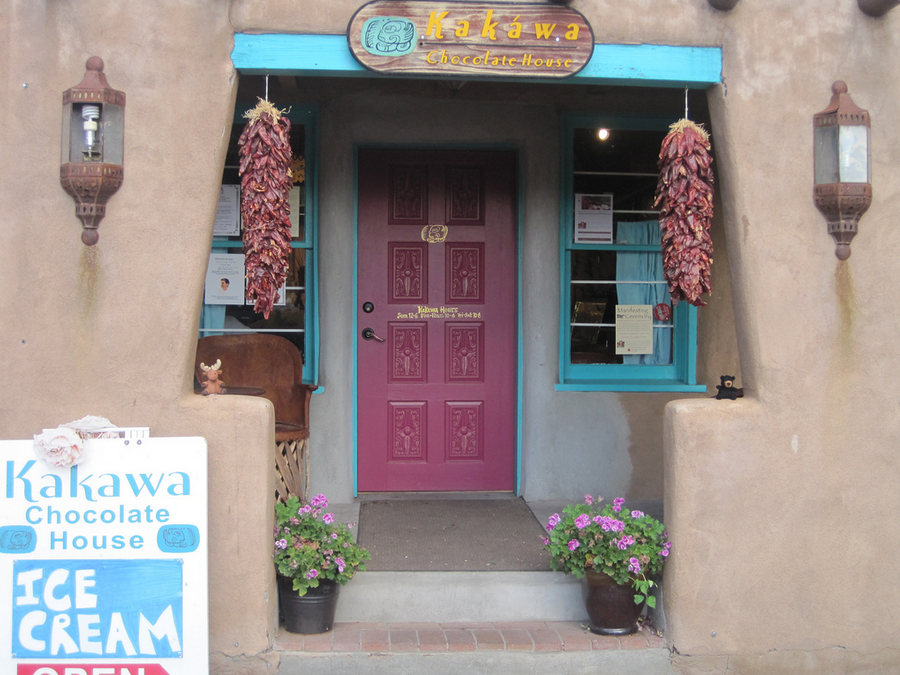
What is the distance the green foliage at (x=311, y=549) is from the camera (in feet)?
11.9

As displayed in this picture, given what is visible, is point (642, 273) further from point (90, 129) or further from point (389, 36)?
point (90, 129)

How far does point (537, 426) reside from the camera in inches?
214

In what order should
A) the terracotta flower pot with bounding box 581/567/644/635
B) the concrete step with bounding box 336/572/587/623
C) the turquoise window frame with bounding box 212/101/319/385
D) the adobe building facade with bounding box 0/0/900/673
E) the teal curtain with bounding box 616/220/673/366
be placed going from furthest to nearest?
1. the teal curtain with bounding box 616/220/673/366
2. the turquoise window frame with bounding box 212/101/319/385
3. the concrete step with bounding box 336/572/587/623
4. the terracotta flower pot with bounding box 581/567/644/635
5. the adobe building facade with bounding box 0/0/900/673

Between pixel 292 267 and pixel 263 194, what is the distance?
5.92 ft

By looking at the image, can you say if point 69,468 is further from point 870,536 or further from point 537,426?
point 870,536

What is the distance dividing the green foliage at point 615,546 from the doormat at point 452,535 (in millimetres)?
377

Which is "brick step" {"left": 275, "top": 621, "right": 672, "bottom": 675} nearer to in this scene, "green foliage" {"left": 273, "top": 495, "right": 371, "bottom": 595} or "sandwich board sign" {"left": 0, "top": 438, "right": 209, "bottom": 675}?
"green foliage" {"left": 273, "top": 495, "right": 371, "bottom": 595}

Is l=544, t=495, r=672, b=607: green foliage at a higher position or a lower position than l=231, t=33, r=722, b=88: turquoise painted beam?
lower

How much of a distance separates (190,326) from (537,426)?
8.79ft

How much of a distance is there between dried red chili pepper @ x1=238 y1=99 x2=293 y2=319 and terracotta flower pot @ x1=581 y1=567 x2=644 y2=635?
2.06 metres

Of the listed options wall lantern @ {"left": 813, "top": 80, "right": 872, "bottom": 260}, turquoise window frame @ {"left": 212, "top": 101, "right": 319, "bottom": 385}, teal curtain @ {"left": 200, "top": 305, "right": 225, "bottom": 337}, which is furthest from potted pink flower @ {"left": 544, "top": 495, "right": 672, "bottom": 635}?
teal curtain @ {"left": 200, "top": 305, "right": 225, "bottom": 337}

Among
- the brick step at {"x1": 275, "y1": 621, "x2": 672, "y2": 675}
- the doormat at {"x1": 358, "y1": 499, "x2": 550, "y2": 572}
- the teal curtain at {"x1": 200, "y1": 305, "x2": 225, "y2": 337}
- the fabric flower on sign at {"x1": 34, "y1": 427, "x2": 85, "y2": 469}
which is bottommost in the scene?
the brick step at {"x1": 275, "y1": 621, "x2": 672, "y2": 675}

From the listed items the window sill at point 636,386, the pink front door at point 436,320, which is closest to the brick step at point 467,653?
the pink front door at point 436,320

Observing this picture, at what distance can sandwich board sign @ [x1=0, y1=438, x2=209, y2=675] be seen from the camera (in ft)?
11.2
